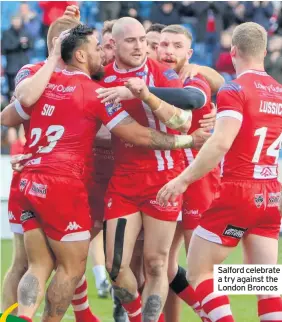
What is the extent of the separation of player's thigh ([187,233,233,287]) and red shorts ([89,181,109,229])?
3.91ft

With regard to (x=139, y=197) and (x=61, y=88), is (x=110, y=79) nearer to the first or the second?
(x=61, y=88)

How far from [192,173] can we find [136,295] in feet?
4.12

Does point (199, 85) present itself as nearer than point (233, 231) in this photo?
No

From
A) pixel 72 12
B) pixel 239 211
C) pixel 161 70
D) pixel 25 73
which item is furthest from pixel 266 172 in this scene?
pixel 72 12

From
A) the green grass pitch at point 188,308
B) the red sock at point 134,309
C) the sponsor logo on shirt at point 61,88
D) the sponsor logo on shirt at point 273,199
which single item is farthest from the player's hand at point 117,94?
the green grass pitch at point 188,308

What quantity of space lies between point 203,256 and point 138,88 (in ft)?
4.24

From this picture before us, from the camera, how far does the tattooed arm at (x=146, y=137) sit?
6.85 meters

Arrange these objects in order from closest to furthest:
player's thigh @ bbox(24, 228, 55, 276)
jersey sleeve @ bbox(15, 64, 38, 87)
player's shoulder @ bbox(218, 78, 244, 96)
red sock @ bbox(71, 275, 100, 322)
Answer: player's shoulder @ bbox(218, 78, 244, 96)
player's thigh @ bbox(24, 228, 55, 276)
jersey sleeve @ bbox(15, 64, 38, 87)
red sock @ bbox(71, 275, 100, 322)

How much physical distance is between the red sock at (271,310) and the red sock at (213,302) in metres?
0.24

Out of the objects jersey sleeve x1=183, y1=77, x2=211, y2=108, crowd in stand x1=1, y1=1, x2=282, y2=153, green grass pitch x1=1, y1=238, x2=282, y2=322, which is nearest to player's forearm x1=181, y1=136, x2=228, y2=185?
jersey sleeve x1=183, y1=77, x2=211, y2=108

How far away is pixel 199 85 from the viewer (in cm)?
739

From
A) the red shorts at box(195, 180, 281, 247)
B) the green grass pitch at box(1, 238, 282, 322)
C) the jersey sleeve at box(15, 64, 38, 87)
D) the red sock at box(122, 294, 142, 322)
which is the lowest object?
the green grass pitch at box(1, 238, 282, 322)

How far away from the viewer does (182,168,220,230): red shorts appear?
783 cm

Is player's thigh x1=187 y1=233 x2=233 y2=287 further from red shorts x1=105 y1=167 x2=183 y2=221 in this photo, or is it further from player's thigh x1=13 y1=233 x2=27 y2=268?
player's thigh x1=13 y1=233 x2=27 y2=268
